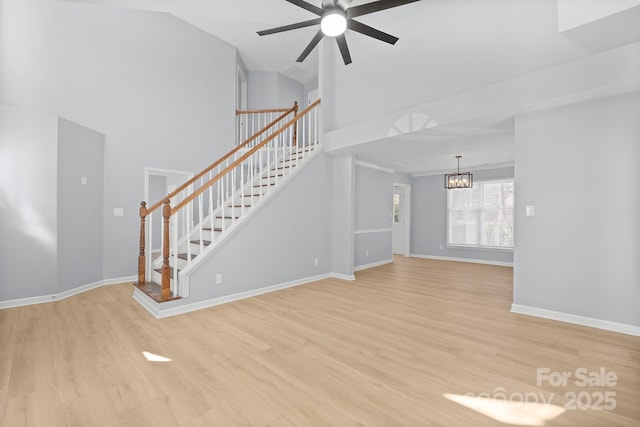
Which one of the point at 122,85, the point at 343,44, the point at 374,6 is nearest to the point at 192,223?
the point at 343,44

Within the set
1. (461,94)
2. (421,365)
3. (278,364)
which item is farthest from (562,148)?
(278,364)

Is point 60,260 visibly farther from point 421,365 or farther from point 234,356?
point 421,365

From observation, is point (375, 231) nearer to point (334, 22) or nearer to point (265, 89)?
point (334, 22)

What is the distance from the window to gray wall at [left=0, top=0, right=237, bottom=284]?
6304 millimetres

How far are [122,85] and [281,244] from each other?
Answer: 4092mm

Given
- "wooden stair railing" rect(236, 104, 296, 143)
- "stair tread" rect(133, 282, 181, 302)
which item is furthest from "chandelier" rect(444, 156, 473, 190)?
"stair tread" rect(133, 282, 181, 302)

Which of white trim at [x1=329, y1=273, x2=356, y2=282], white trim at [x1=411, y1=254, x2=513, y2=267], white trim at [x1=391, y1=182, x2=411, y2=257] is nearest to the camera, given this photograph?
white trim at [x1=329, y1=273, x2=356, y2=282]

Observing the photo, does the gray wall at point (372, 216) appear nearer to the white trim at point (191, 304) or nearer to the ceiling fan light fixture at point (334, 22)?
the white trim at point (191, 304)

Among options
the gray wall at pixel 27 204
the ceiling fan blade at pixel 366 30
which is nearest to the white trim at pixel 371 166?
the ceiling fan blade at pixel 366 30

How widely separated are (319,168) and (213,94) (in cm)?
311

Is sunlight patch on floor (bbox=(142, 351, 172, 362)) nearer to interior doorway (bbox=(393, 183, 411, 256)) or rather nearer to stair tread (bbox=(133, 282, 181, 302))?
stair tread (bbox=(133, 282, 181, 302))

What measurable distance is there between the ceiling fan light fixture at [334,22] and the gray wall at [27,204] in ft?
12.8

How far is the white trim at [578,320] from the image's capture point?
2822 mm

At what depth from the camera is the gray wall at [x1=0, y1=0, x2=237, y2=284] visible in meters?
4.31
